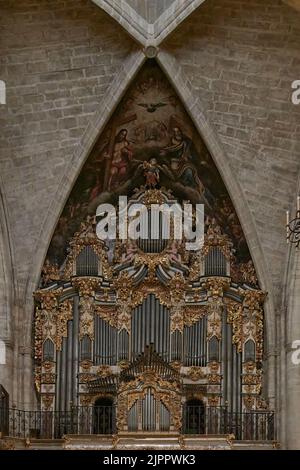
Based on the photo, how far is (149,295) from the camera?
106 ft

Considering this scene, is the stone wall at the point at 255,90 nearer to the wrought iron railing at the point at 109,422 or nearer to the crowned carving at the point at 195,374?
the crowned carving at the point at 195,374

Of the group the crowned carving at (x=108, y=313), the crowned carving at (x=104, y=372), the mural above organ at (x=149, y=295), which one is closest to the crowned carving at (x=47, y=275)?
the mural above organ at (x=149, y=295)

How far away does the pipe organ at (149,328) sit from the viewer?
31.7 meters

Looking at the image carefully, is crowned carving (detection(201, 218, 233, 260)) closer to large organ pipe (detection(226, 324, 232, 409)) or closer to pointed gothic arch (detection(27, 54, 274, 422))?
pointed gothic arch (detection(27, 54, 274, 422))

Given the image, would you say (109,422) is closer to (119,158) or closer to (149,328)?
(149,328)

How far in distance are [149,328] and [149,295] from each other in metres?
0.59

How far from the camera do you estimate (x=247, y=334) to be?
1261 inches

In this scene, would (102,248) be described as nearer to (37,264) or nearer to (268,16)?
(37,264)

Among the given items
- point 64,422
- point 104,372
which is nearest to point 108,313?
point 104,372

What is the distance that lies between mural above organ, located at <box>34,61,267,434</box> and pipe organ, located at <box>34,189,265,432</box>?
17mm

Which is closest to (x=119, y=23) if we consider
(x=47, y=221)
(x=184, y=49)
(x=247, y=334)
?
(x=184, y=49)

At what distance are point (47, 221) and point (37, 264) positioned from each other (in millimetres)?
748

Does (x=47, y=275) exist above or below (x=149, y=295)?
above

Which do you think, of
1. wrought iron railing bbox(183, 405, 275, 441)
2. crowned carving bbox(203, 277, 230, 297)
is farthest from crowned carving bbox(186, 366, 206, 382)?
crowned carving bbox(203, 277, 230, 297)
